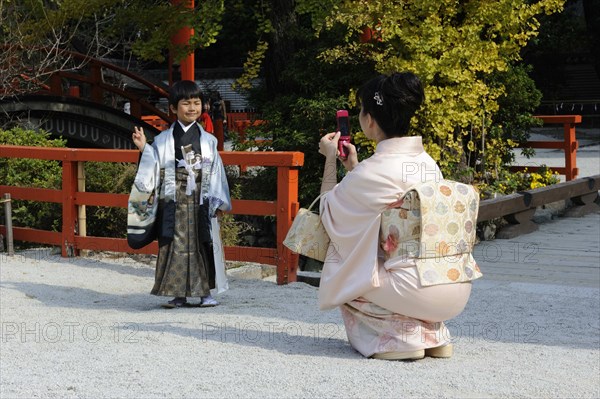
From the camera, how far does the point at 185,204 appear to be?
653 centimetres

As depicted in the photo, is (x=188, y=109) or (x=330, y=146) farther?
(x=188, y=109)

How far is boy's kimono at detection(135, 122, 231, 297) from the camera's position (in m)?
6.49

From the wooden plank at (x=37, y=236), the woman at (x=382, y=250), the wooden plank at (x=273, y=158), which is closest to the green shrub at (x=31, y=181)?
the wooden plank at (x=37, y=236)

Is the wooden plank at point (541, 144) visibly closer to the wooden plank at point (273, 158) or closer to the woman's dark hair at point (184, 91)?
the wooden plank at point (273, 158)

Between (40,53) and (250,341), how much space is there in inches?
375

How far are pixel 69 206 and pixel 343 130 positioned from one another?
169 inches

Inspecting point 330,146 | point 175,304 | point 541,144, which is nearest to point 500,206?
point 541,144

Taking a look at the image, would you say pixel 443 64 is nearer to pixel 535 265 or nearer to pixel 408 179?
pixel 535 265

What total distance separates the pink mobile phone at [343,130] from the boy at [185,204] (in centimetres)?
165

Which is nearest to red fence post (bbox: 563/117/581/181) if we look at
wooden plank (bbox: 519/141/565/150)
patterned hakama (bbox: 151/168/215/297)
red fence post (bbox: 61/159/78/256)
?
wooden plank (bbox: 519/141/565/150)

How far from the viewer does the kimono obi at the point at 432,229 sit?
474 cm

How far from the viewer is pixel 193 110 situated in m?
6.49

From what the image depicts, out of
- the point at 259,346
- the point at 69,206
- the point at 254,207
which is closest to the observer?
the point at 259,346

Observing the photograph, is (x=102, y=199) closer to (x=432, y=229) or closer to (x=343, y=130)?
(x=343, y=130)
